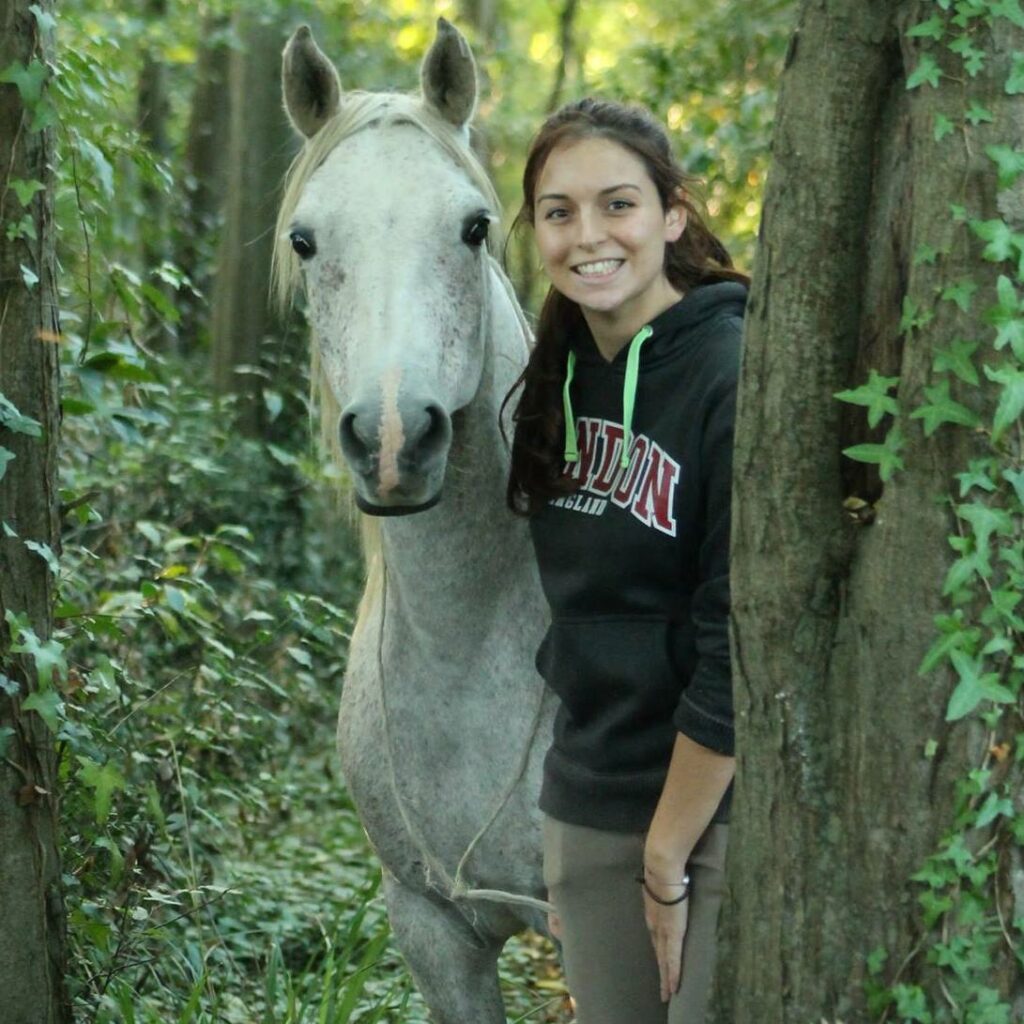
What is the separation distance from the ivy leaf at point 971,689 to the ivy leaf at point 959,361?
1.10ft

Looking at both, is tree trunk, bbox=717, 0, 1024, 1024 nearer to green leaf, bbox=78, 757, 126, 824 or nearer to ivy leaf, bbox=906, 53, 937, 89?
ivy leaf, bbox=906, 53, 937, 89

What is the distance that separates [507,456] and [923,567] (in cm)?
138

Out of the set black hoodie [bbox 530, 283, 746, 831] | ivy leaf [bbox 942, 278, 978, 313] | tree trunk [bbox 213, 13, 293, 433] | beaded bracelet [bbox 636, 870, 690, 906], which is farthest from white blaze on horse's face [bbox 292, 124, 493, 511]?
tree trunk [bbox 213, 13, 293, 433]

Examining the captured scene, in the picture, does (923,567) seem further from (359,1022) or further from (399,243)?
(359,1022)

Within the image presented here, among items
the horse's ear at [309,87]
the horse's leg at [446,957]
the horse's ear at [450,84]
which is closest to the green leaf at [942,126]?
the horse's ear at [450,84]

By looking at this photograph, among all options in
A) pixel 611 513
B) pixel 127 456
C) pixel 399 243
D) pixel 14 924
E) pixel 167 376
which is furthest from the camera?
pixel 167 376

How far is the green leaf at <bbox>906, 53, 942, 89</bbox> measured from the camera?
74.9 inches

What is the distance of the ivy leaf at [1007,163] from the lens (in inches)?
73.0

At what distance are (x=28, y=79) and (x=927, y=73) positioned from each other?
5.74 feet

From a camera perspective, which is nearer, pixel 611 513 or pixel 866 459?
pixel 866 459

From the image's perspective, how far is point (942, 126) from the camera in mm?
1898

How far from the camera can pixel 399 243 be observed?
289 centimetres

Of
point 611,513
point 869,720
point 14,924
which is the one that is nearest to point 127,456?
point 14,924

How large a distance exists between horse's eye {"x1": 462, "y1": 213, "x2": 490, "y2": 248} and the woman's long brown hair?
0.48ft
